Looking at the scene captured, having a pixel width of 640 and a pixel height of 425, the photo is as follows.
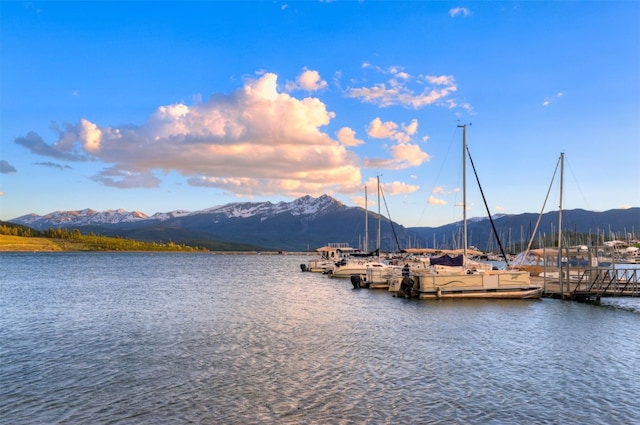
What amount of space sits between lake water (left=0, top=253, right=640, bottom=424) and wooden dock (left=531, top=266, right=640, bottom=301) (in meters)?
5.58

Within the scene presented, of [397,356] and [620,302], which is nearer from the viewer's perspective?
[397,356]

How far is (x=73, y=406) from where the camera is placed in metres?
20.0

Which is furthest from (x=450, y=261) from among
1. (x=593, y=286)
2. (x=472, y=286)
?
(x=593, y=286)

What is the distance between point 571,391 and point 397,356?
968cm

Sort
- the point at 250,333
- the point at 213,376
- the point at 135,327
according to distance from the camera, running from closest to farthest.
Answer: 1. the point at 213,376
2. the point at 250,333
3. the point at 135,327

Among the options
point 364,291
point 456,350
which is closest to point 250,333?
point 456,350

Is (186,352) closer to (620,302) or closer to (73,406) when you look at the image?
(73,406)

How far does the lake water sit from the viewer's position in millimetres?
19594

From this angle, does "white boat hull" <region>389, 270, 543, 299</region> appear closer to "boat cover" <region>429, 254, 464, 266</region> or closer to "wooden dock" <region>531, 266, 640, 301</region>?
"wooden dock" <region>531, 266, 640, 301</region>

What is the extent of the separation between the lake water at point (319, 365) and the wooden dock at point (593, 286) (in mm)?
5576

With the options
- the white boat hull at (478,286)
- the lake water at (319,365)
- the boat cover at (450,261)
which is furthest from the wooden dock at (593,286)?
the boat cover at (450,261)

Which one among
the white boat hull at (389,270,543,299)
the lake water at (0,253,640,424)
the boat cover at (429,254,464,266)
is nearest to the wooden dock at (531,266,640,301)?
the white boat hull at (389,270,543,299)

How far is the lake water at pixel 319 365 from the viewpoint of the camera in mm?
19594

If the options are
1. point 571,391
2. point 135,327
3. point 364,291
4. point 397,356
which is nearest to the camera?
point 571,391
